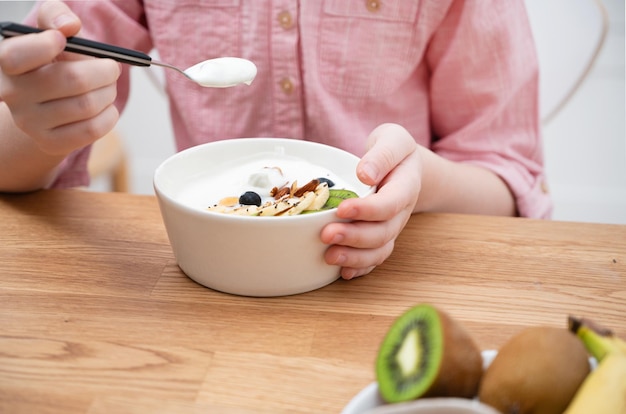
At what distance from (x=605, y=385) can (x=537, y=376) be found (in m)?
0.04

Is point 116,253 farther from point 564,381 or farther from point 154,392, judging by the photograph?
point 564,381

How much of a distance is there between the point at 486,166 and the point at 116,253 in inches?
22.8

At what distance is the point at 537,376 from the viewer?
391 mm

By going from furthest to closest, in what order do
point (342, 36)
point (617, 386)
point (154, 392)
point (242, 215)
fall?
point (342, 36)
point (242, 215)
point (154, 392)
point (617, 386)

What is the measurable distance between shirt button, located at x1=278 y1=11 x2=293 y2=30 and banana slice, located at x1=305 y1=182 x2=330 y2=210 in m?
0.37

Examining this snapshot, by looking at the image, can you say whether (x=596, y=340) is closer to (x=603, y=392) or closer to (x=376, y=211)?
(x=603, y=392)

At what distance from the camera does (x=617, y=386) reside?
0.38 meters

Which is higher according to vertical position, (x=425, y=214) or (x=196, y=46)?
(x=196, y=46)

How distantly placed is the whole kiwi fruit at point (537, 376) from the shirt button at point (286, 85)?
650 mm

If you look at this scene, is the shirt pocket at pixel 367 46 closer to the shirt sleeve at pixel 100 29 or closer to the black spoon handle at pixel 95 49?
the shirt sleeve at pixel 100 29

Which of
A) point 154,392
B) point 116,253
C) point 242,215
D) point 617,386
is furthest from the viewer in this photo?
point 116,253

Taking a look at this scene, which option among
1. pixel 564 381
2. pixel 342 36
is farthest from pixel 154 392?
pixel 342 36

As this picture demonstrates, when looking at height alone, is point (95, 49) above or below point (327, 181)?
above

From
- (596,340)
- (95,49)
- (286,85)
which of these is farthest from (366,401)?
(286,85)
